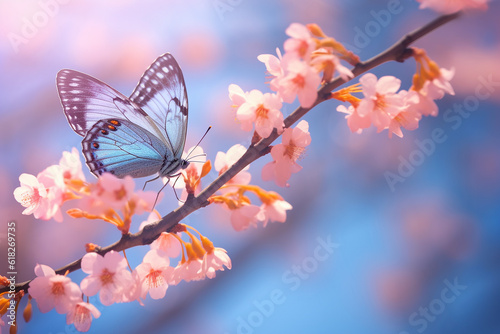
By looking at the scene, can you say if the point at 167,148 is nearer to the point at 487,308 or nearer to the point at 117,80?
the point at 117,80

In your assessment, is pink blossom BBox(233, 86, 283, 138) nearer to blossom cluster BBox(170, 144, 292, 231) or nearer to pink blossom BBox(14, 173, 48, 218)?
blossom cluster BBox(170, 144, 292, 231)

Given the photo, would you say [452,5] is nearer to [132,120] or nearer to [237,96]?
[237,96]

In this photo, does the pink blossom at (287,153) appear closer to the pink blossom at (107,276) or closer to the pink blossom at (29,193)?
the pink blossom at (107,276)

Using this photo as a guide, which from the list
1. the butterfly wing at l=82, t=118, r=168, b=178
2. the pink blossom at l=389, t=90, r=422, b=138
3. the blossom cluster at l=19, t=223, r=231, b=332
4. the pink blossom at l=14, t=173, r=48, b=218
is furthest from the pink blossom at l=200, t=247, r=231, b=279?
the pink blossom at l=389, t=90, r=422, b=138

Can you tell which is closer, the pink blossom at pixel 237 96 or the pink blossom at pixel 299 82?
the pink blossom at pixel 299 82

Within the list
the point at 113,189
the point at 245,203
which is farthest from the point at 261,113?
the point at 113,189

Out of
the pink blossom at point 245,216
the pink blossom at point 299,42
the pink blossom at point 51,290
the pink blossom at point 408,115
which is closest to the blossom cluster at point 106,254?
the pink blossom at point 51,290
